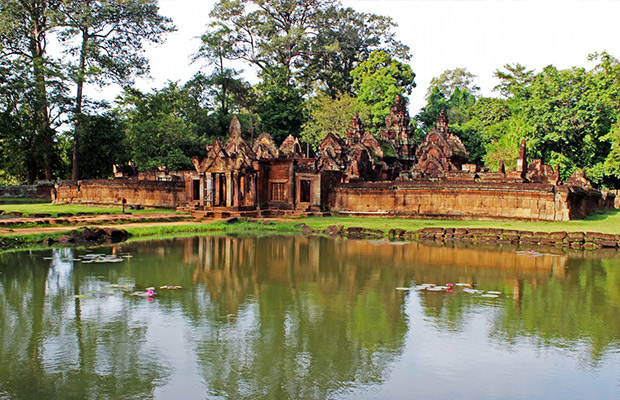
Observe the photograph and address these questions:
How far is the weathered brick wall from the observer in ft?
96.9

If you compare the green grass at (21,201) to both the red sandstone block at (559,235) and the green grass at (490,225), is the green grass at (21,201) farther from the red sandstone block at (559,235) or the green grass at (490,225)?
the red sandstone block at (559,235)

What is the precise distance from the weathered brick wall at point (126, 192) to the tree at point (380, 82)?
25337 mm

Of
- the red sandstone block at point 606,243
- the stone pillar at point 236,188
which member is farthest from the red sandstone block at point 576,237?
the stone pillar at point 236,188

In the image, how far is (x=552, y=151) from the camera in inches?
1565

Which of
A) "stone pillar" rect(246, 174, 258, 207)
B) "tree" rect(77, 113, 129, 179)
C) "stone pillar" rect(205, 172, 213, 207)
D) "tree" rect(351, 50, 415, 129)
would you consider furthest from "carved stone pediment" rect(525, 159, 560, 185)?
"tree" rect(77, 113, 129, 179)

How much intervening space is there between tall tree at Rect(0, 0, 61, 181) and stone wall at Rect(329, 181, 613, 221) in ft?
74.4

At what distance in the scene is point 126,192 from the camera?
3052 centimetres

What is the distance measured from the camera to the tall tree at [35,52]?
124ft

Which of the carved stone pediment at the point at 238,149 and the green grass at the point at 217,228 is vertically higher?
the carved stone pediment at the point at 238,149

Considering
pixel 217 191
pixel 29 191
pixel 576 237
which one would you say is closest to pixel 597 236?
pixel 576 237

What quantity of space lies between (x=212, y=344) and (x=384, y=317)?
2.64 m

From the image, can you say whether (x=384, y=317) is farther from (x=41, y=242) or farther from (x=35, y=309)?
(x=41, y=242)

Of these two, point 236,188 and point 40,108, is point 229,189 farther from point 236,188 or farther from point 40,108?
point 40,108

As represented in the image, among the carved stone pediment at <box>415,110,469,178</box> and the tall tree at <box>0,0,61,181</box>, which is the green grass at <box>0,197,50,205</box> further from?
the carved stone pediment at <box>415,110,469,178</box>
